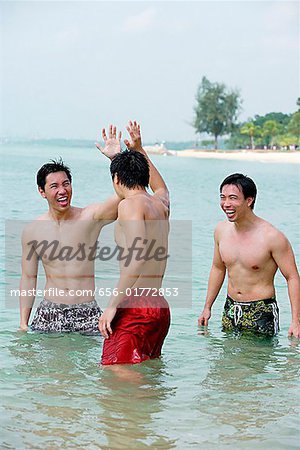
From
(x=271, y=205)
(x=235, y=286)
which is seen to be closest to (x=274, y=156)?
(x=271, y=205)

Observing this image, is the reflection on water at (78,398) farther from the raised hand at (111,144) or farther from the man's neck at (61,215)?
the raised hand at (111,144)

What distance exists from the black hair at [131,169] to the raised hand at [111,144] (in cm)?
74

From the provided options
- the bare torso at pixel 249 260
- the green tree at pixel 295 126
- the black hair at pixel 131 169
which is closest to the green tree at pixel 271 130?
the green tree at pixel 295 126

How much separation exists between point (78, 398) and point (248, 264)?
178 centimetres

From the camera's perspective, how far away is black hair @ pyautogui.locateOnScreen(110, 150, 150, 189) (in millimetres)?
4934

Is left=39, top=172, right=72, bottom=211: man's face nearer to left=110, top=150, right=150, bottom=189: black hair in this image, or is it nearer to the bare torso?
left=110, top=150, right=150, bottom=189: black hair

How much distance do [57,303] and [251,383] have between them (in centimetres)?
156

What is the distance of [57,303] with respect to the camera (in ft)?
19.9

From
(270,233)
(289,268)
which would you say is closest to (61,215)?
(270,233)

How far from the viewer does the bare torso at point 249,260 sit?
610cm

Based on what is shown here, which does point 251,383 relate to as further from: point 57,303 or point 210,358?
point 57,303

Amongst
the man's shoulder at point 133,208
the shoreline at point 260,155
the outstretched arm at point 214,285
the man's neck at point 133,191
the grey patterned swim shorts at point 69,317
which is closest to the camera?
the man's shoulder at point 133,208

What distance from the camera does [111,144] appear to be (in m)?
5.75

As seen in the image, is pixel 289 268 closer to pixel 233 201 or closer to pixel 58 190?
pixel 233 201
